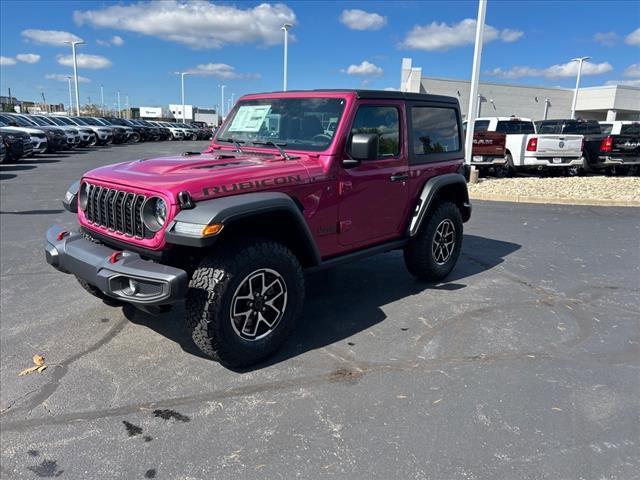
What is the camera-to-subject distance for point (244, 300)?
3.33 m

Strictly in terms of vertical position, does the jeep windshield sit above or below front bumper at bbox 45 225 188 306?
above

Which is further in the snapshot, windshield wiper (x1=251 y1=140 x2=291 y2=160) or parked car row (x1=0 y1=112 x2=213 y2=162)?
parked car row (x1=0 y1=112 x2=213 y2=162)

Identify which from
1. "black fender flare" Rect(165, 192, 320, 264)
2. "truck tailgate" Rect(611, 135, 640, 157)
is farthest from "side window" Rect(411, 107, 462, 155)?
"truck tailgate" Rect(611, 135, 640, 157)

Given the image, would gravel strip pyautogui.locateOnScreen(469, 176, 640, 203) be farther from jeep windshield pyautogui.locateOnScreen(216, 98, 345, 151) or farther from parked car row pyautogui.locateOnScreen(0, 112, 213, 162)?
parked car row pyautogui.locateOnScreen(0, 112, 213, 162)

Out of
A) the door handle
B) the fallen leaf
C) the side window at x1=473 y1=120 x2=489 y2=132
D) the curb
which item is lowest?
the fallen leaf

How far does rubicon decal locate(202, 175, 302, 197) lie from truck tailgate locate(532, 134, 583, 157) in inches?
483

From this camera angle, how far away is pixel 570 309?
15.3 feet

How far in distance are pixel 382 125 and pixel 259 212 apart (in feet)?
5.69

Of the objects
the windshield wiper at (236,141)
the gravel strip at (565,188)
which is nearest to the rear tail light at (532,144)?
the gravel strip at (565,188)

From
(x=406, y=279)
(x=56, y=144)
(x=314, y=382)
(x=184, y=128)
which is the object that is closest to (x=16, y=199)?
(x=406, y=279)

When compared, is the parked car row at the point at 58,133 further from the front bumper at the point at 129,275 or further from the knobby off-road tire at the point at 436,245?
the knobby off-road tire at the point at 436,245

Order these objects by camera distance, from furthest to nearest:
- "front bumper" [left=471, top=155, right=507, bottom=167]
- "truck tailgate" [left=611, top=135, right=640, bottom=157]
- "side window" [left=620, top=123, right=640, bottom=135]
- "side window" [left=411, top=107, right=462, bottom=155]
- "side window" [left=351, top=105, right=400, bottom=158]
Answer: "side window" [left=620, top=123, right=640, bottom=135] → "truck tailgate" [left=611, top=135, right=640, bottom=157] → "front bumper" [left=471, top=155, right=507, bottom=167] → "side window" [left=411, top=107, right=462, bottom=155] → "side window" [left=351, top=105, right=400, bottom=158]

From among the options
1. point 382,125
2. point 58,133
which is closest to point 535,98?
point 58,133

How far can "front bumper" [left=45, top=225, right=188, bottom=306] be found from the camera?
2.89 m
